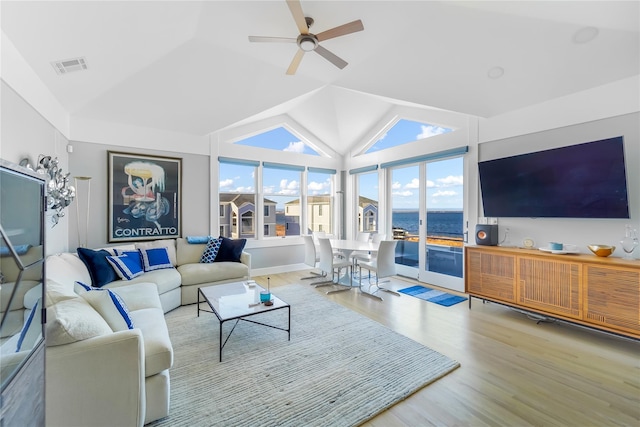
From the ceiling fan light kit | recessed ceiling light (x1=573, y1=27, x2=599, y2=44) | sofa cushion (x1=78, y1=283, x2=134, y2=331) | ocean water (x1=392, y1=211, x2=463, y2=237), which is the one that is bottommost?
sofa cushion (x1=78, y1=283, x2=134, y2=331)

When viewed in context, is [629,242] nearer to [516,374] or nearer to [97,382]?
[516,374]

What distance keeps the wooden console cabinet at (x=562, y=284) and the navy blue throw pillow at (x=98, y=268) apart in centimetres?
442

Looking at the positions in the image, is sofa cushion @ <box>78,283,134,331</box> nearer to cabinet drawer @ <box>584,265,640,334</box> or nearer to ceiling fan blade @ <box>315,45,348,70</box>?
ceiling fan blade @ <box>315,45,348,70</box>

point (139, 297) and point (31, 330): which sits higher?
point (31, 330)

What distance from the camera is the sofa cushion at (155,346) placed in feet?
5.32

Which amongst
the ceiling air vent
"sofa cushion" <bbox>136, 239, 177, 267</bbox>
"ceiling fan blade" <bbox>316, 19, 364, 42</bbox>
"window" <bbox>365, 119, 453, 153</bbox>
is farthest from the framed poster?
"window" <bbox>365, 119, 453, 153</bbox>

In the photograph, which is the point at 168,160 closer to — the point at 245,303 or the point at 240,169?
the point at 240,169

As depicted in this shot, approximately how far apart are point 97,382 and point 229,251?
2.84 meters

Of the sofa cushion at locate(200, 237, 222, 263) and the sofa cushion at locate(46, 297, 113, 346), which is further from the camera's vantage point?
the sofa cushion at locate(200, 237, 222, 263)

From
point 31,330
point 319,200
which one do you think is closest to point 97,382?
point 31,330

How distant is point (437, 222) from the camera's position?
4.64 meters

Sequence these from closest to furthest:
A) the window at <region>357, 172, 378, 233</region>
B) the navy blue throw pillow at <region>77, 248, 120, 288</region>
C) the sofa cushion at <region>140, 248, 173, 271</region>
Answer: the navy blue throw pillow at <region>77, 248, 120, 288</region> → the sofa cushion at <region>140, 248, 173, 271</region> → the window at <region>357, 172, 378, 233</region>

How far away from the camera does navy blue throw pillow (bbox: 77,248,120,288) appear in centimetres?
302

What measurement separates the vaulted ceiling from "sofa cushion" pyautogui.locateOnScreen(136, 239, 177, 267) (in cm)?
183
